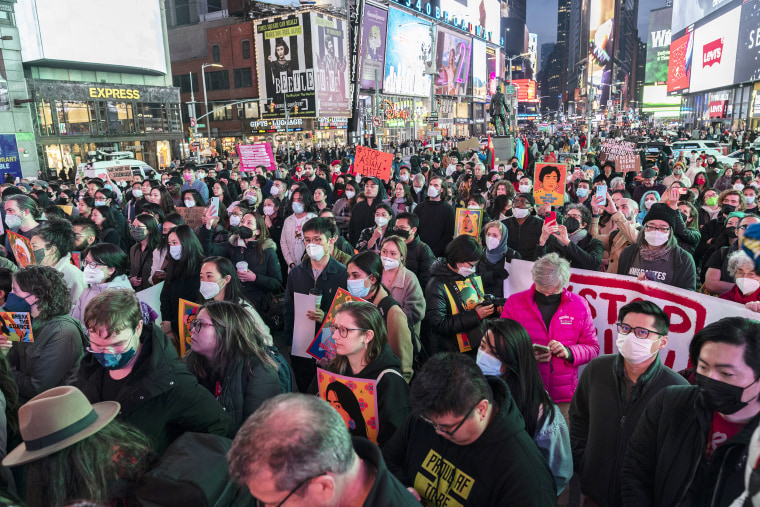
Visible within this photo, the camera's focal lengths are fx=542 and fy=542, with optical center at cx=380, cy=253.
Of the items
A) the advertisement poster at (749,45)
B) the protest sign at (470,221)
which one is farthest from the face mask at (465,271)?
the advertisement poster at (749,45)

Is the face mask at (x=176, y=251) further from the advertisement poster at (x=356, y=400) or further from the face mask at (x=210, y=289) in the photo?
the advertisement poster at (x=356, y=400)

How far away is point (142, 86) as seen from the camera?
125 ft

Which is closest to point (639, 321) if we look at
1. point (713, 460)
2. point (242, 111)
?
point (713, 460)

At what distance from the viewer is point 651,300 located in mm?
4535

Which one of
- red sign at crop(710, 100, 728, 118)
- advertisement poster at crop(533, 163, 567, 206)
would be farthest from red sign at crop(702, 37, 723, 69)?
advertisement poster at crop(533, 163, 567, 206)

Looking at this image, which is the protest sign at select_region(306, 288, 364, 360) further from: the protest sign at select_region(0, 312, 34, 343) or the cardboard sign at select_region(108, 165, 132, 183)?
the cardboard sign at select_region(108, 165, 132, 183)

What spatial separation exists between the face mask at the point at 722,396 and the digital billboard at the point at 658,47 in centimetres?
13292

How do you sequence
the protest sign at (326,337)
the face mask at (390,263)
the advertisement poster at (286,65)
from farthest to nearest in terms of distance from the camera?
the advertisement poster at (286,65) < the face mask at (390,263) < the protest sign at (326,337)

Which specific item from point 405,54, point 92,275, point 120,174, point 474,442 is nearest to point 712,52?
point 405,54

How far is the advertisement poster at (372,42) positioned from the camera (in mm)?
58281

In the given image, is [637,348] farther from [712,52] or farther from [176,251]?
[712,52]

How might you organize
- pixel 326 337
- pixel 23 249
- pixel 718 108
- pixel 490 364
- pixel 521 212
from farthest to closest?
pixel 718 108, pixel 521 212, pixel 23 249, pixel 326 337, pixel 490 364

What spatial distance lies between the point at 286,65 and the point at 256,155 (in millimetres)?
41754

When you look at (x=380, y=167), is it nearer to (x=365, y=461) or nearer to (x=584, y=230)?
(x=584, y=230)
